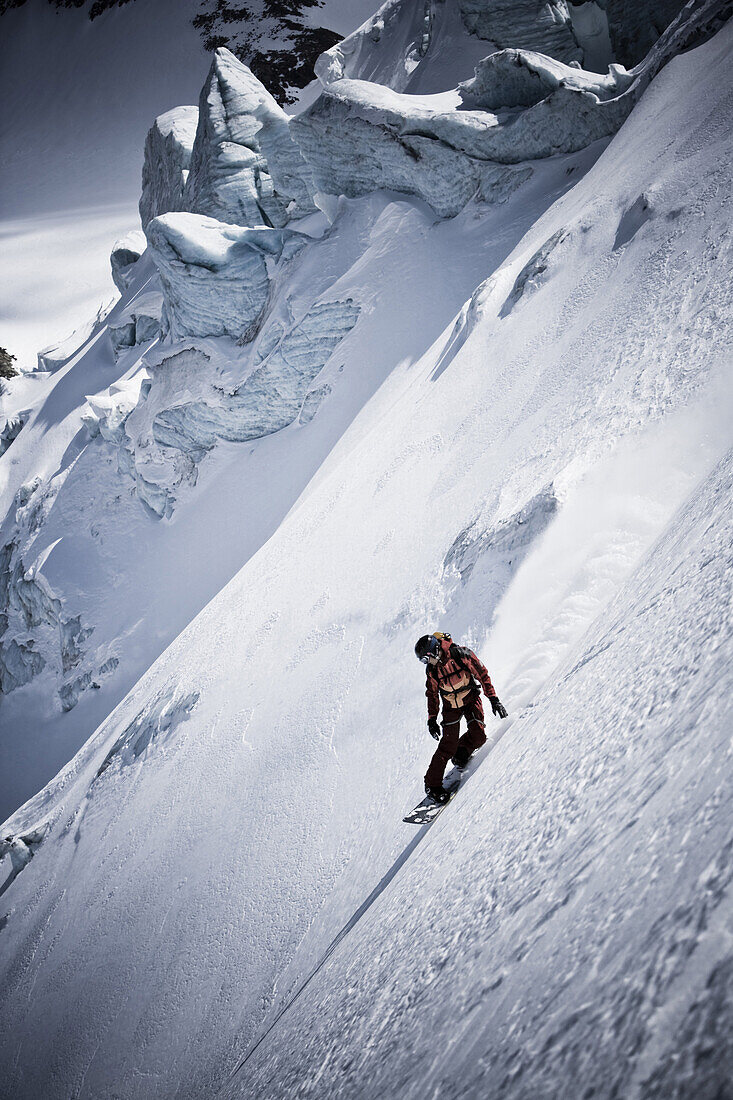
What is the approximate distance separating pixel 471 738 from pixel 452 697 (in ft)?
1.30

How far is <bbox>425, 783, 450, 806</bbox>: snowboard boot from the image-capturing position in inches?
173

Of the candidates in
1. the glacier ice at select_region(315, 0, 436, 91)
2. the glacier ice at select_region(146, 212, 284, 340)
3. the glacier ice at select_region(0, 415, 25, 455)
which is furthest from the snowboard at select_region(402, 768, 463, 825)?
the glacier ice at select_region(0, 415, 25, 455)

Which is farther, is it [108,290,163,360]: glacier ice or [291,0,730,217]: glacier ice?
[108,290,163,360]: glacier ice

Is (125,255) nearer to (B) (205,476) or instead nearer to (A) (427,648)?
(B) (205,476)

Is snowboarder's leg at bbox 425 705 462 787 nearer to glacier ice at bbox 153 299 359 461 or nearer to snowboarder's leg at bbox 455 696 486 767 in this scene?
snowboarder's leg at bbox 455 696 486 767

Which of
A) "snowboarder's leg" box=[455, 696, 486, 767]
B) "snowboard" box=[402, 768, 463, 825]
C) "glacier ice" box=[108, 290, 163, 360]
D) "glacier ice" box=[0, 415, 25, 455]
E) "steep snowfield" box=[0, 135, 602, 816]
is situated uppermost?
"glacier ice" box=[0, 415, 25, 455]

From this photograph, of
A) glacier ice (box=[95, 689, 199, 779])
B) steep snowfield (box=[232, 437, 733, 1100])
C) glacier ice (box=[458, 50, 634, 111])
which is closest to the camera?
steep snowfield (box=[232, 437, 733, 1100])

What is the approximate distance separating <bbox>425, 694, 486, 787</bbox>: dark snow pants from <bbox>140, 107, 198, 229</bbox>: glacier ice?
2458 cm

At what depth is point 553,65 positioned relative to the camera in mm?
14055

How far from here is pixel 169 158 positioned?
26.5 m

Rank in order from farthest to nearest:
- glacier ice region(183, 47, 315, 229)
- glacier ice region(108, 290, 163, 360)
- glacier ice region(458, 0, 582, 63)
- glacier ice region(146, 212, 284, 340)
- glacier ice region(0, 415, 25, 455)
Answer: glacier ice region(0, 415, 25, 455)
glacier ice region(108, 290, 163, 360)
glacier ice region(183, 47, 315, 229)
glacier ice region(458, 0, 582, 63)
glacier ice region(146, 212, 284, 340)

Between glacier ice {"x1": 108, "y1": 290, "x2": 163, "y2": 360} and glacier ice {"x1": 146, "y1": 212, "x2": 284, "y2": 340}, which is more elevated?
glacier ice {"x1": 108, "y1": 290, "x2": 163, "y2": 360}

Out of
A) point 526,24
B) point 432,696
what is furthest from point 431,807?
point 526,24

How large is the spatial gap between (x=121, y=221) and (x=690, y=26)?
147 feet
